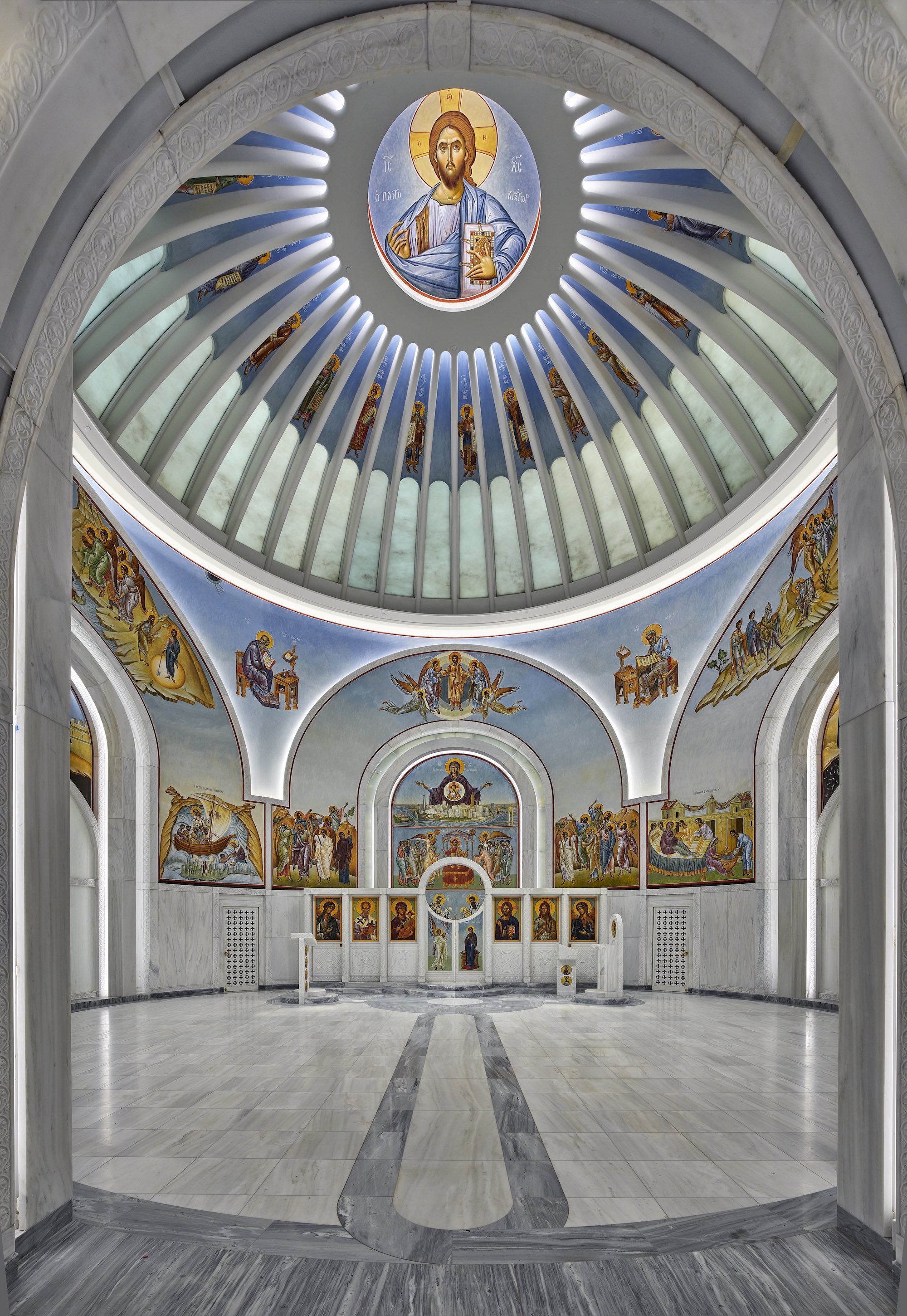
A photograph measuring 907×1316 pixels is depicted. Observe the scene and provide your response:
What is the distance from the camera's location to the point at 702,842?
1866cm

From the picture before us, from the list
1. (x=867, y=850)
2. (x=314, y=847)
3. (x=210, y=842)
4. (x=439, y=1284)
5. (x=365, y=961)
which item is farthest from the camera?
(x=314, y=847)

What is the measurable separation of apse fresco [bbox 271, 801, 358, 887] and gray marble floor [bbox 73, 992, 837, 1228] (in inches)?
303

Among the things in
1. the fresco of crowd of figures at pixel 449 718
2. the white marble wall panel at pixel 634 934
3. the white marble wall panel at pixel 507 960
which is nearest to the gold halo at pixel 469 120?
the fresco of crowd of figures at pixel 449 718

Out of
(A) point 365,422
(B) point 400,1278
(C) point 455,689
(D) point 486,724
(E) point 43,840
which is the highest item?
(A) point 365,422

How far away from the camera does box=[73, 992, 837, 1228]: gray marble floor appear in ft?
17.6

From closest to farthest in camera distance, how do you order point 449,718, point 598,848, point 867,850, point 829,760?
point 867,850, point 829,760, point 598,848, point 449,718

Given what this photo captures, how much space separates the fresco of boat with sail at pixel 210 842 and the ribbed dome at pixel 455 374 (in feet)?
19.3

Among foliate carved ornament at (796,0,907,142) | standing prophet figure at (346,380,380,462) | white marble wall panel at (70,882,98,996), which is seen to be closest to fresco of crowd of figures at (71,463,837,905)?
white marble wall panel at (70,882,98,996)

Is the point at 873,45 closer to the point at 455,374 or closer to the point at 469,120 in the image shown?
the point at 469,120

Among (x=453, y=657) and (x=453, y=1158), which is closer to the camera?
(x=453, y=1158)

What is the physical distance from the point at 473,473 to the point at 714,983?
1300cm

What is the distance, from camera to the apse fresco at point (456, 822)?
23.2m

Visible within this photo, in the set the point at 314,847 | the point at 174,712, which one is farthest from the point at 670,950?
the point at 174,712

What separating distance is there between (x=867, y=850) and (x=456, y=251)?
53.5ft
